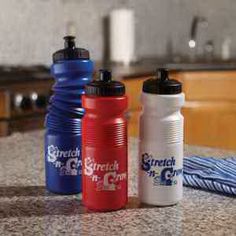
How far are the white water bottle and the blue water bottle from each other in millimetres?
128

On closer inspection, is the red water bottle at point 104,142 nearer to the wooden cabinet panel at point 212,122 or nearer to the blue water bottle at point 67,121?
the blue water bottle at point 67,121

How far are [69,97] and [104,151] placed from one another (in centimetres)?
15

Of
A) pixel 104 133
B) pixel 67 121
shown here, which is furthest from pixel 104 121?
pixel 67 121

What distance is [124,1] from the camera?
342 cm

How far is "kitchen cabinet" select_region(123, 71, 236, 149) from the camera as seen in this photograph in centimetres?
290

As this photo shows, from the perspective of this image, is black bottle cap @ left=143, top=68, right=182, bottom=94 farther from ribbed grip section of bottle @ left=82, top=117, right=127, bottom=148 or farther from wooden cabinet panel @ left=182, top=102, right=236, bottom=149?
wooden cabinet panel @ left=182, top=102, right=236, bottom=149

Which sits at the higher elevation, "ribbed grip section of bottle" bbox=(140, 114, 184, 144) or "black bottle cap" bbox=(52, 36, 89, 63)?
"black bottle cap" bbox=(52, 36, 89, 63)

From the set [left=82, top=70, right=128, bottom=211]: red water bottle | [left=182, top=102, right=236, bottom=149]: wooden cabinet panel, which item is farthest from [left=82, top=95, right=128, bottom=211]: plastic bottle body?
[left=182, top=102, right=236, bottom=149]: wooden cabinet panel

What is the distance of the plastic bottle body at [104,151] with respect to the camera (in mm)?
802

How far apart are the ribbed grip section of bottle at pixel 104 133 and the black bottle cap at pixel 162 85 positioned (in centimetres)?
6

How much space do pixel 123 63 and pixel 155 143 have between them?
244 cm

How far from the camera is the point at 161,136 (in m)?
0.83

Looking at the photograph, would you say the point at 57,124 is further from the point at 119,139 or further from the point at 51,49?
the point at 51,49

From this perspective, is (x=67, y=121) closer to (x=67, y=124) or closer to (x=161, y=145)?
(x=67, y=124)
